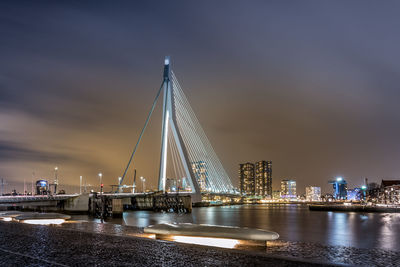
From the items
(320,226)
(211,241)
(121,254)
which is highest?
(121,254)

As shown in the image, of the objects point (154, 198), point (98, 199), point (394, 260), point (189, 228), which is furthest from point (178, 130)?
point (394, 260)

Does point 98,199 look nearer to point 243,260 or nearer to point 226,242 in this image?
point 226,242

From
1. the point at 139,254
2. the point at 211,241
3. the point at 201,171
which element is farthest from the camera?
the point at 201,171

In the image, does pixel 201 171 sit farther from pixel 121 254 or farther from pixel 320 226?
pixel 121 254

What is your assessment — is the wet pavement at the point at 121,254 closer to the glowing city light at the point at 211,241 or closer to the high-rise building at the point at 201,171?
the glowing city light at the point at 211,241

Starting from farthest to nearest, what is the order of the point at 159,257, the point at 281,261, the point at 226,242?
the point at 226,242 < the point at 159,257 < the point at 281,261

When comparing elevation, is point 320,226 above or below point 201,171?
below

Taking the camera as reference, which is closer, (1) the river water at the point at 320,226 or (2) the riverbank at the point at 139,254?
(2) the riverbank at the point at 139,254

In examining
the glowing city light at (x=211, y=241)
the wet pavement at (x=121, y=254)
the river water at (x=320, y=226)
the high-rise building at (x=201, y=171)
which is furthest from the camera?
the high-rise building at (x=201, y=171)

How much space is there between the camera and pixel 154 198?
6078 centimetres

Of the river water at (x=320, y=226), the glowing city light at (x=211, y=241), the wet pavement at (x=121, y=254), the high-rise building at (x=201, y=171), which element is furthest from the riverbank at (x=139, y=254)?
the high-rise building at (x=201, y=171)

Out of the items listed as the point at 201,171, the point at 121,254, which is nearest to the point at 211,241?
the point at 121,254

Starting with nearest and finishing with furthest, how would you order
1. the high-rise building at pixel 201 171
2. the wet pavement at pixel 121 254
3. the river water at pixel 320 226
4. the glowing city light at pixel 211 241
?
the wet pavement at pixel 121 254, the glowing city light at pixel 211 241, the river water at pixel 320 226, the high-rise building at pixel 201 171

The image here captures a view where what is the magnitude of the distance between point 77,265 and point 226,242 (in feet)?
17.3
